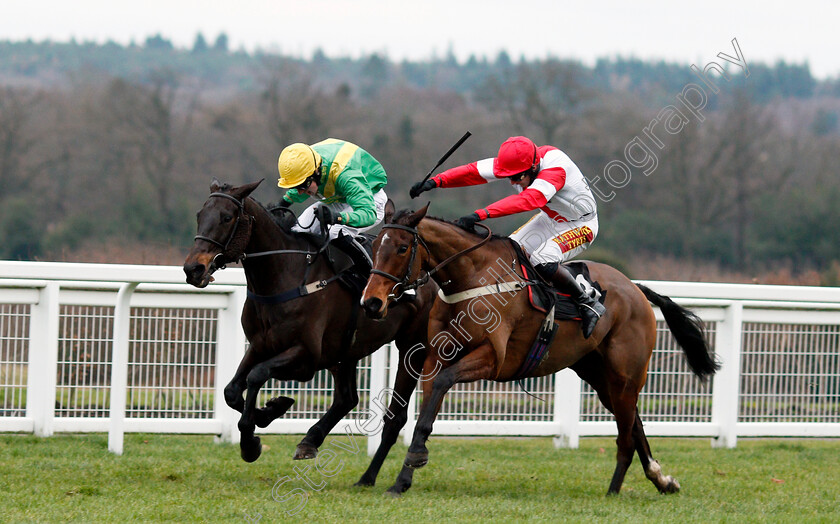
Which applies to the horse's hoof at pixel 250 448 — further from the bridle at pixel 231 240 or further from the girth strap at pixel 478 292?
the girth strap at pixel 478 292

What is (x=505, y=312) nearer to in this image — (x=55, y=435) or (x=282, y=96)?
(x=55, y=435)

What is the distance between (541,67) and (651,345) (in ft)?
112

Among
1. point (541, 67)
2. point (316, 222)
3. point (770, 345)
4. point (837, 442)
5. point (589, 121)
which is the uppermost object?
point (541, 67)

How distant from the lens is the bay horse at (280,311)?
201 inches

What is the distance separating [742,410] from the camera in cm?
780

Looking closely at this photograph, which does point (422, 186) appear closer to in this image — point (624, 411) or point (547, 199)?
point (547, 199)

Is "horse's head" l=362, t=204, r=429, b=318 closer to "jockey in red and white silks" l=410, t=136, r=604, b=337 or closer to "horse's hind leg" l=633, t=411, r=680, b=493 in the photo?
"jockey in red and white silks" l=410, t=136, r=604, b=337

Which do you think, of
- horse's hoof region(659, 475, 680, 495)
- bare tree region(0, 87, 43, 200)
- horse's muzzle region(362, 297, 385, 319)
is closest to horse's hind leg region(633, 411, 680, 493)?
horse's hoof region(659, 475, 680, 495)

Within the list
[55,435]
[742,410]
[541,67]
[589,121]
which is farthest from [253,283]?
[541,67]

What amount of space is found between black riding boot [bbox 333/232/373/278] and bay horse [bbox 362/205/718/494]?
63 centimetres

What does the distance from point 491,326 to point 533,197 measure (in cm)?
69

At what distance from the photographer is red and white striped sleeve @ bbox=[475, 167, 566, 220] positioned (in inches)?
198

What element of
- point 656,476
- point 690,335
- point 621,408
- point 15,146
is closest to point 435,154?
point 15,146

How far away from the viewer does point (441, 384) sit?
4941 mm
